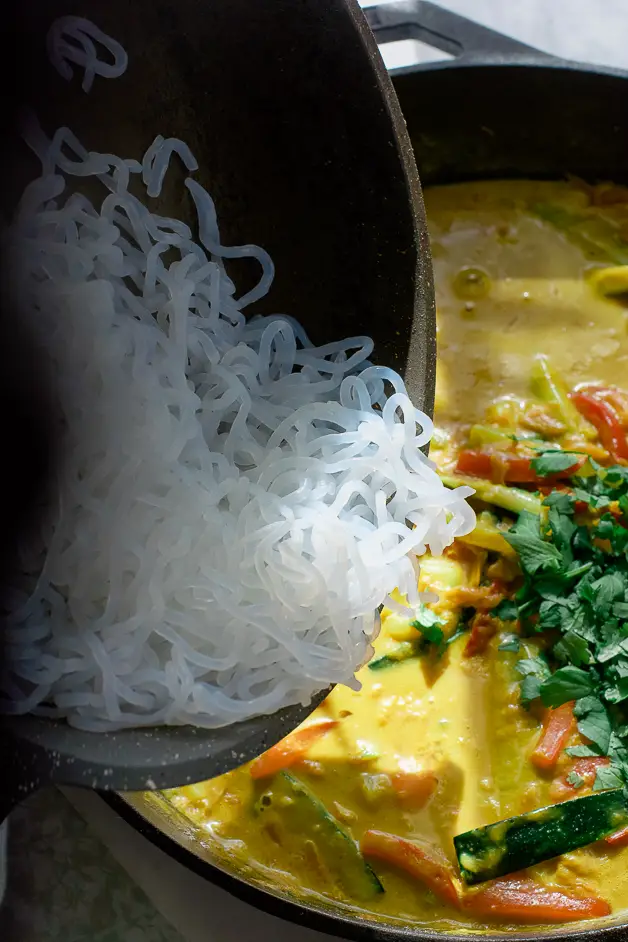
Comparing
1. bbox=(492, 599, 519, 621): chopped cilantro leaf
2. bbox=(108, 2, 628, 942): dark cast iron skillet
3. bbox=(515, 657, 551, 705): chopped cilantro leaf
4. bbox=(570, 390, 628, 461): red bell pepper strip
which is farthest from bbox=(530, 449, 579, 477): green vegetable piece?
bbox=(108, 2, 628, 942): dark cast iron skillet

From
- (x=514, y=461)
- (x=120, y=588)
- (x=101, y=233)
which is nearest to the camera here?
(x=120, y=588)

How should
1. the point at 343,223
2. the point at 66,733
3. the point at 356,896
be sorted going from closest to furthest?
the point at 66,733 → the point at 343,223 → the point at 356,896

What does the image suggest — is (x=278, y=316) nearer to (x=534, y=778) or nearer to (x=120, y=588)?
(x=120, y=588)

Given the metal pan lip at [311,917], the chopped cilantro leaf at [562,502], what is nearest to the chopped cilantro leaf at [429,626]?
the chopped cilantro leaf at [562,502]

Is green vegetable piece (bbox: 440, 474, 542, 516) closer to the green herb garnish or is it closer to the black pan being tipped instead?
the green herb garnish

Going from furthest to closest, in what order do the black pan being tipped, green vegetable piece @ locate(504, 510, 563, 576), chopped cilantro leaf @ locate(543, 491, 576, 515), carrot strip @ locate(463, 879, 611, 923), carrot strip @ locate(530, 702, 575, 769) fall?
chopped cilantro leaf @ locate(543, 491, 576, 515) → green vegetable piece @ locate(504, 510, 563, 576) → carrot strip @ locate(530, 702, 575, 769) → carrot strip @ locate(463, 879, 611, 923) → the black pan being tipped

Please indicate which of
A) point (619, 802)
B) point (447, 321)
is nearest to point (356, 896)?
point (619, 802)

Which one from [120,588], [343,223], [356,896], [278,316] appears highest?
[343,223]
